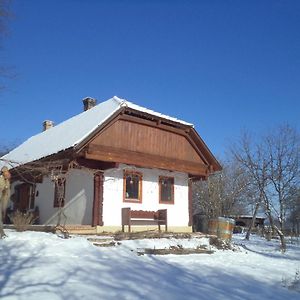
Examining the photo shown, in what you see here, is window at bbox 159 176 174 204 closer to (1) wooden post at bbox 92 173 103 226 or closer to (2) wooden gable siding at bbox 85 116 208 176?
(2) wooden gable siding at bbox 85 116 208 176

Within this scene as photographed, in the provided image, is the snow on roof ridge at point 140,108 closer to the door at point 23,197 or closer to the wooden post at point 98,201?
the wooden post at point 98,201

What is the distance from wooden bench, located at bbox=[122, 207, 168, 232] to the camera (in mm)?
17062

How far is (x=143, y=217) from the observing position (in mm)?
18172

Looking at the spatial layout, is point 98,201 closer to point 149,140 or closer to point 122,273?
point 149,140

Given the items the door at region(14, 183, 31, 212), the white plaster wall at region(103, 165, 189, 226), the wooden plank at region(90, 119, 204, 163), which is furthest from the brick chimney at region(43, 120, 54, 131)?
the white plaster wall at region(103, 165, 189, 226)

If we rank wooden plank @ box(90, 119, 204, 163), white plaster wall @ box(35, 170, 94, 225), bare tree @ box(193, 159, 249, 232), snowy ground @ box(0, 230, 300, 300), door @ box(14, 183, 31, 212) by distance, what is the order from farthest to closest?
bare tree @ box(193, 159, 249, 232) < door @ box(14, 183, 31, 212) < wooden plank @ box(90, 119, 204, 163) < white plaster wall @ box(35, 170, 94, 225) < snowy ground @ box(0, 230, 300, 300)

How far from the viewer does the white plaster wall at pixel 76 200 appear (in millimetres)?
17375

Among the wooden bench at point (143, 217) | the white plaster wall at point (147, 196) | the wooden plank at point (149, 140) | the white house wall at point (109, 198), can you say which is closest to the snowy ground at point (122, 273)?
the wooden bench at point (143, 217)

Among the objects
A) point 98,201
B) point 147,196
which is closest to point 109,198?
point 98,201

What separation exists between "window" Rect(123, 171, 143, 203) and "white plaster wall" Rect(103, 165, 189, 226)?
181 millimetres

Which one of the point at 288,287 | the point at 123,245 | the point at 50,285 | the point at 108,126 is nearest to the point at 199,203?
the point at 108,126

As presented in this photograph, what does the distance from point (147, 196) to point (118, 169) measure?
203cm

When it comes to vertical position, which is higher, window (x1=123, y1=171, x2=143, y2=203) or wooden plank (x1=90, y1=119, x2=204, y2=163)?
wooden plank (x1=90, y1=119, x2=204, y2=163)

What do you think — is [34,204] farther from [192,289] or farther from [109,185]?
[192,289]
